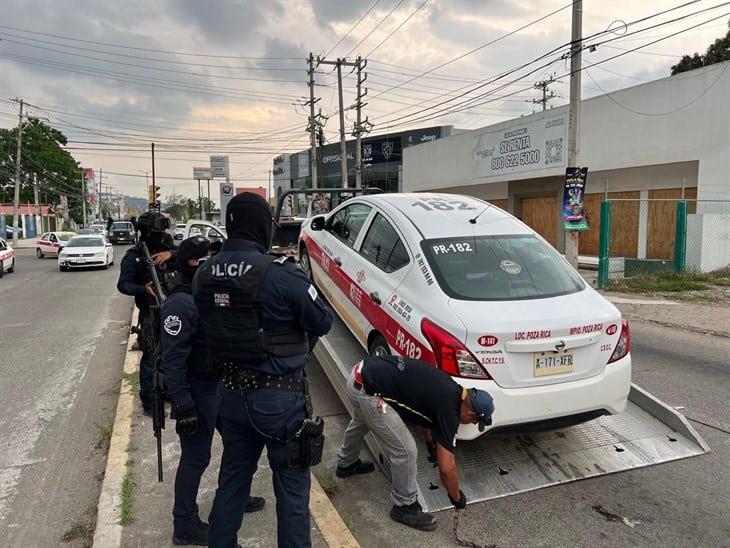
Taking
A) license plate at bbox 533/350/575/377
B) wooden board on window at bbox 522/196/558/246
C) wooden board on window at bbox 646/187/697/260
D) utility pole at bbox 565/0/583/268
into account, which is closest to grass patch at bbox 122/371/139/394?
license plate at bbox 533/350/575/377

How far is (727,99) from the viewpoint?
1355 cm

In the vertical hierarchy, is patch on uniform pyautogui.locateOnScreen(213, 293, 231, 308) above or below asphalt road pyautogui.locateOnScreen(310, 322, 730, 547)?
above

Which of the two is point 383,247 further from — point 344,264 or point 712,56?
point 712,56

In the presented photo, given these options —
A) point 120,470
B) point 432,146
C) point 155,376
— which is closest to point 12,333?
point 120,470

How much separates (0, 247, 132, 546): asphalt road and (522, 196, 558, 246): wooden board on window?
15.8 m

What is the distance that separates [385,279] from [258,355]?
2.00 metres

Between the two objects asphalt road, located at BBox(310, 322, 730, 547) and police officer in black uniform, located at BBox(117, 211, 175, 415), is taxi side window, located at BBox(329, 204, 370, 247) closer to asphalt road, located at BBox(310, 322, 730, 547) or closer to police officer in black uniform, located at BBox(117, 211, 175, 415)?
police officer in black uniform, located at BBox(117, 211, 175, 415)

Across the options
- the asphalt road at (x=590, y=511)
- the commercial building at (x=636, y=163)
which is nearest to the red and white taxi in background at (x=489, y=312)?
the asphalt road at (x=590, y=511)

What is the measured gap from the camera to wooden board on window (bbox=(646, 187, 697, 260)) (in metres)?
15.4

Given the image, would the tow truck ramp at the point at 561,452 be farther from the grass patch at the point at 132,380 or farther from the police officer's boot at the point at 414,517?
the grass patch at the point at 132,380

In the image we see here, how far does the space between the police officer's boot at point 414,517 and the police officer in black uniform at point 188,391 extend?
3.58 ft

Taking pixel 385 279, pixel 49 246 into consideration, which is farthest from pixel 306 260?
pixel 49 246

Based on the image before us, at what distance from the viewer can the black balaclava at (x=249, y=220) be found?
2.50 metres

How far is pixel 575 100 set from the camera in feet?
38.6
